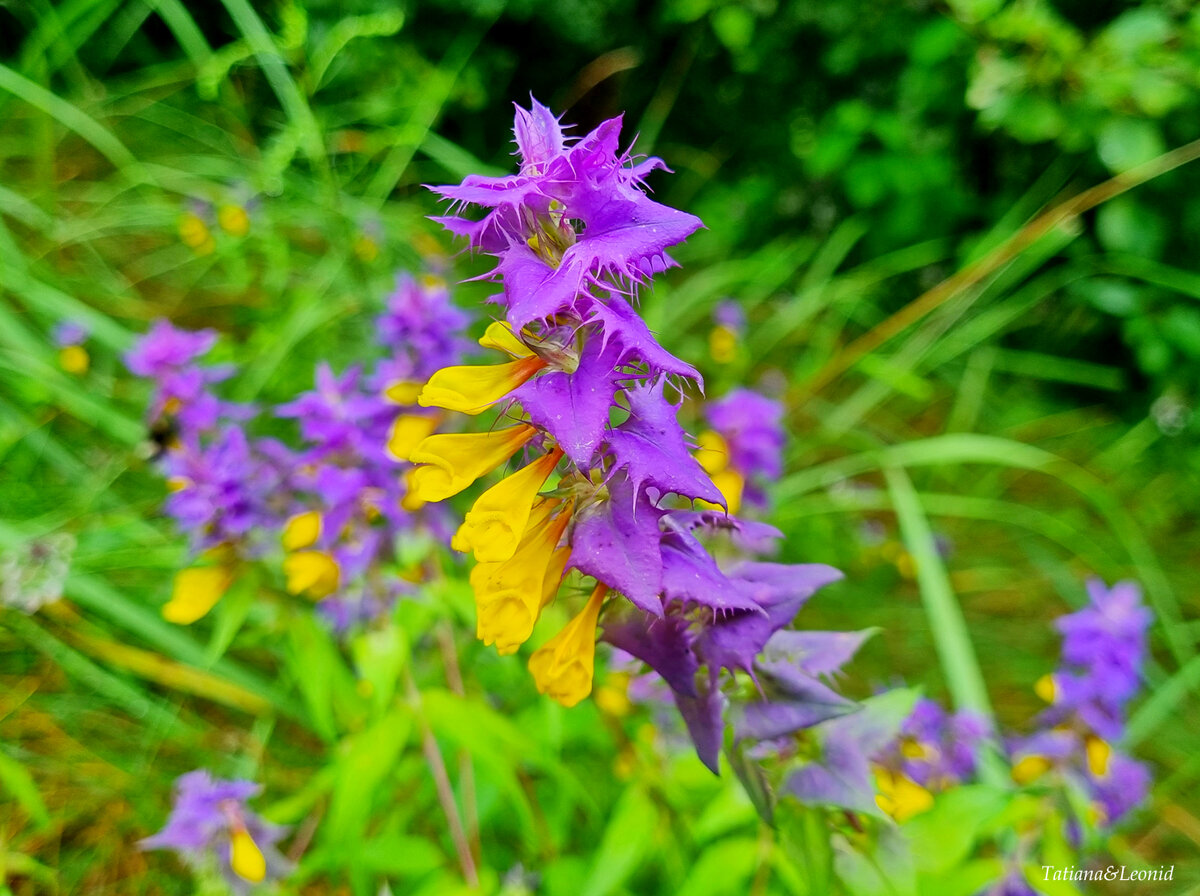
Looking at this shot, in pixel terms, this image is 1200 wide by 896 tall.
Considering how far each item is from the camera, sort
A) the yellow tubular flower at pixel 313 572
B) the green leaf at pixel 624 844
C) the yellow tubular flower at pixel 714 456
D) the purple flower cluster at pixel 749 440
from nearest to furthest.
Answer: the green leaf at pixel 624 844 → the yellow tubular flower at pixel 313 572 → the yellow tubular flower at pixel 714 456 → the purple flower cluster at pixel 749 440

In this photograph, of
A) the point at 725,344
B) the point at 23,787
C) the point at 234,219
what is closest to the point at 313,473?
the point at 23,787

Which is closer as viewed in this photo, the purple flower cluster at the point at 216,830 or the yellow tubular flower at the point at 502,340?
the yellow tubular flower at the point at 502,340

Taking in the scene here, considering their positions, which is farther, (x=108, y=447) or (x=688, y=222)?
(x=108, y=447)

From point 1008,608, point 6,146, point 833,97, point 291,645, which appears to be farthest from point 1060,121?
point 6,146

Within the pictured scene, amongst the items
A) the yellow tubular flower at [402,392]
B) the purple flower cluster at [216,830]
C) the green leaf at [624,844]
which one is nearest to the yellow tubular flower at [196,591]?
the purple flower cluster at [216,830]

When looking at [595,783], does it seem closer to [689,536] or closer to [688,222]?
[689,536]

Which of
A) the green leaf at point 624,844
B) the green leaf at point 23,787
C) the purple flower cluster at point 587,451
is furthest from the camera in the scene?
the green leaf at point 23,787

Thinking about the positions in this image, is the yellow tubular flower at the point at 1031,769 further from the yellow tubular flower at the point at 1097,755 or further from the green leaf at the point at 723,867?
the green leaf at the point at 723,867

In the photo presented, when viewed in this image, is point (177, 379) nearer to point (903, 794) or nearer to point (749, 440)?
point (749, 440)

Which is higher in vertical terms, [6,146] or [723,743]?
[6,146]
